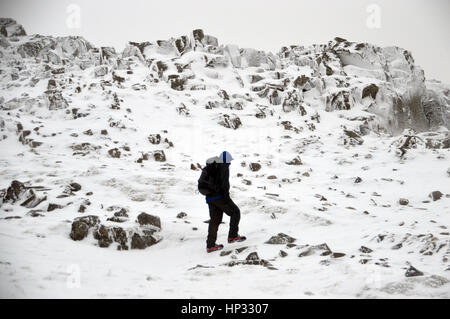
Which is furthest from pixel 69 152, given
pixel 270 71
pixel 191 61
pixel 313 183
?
pixel 270 71

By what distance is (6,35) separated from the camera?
42625mm

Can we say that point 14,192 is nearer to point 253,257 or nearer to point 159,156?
point 159,156

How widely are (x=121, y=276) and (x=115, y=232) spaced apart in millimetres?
2099

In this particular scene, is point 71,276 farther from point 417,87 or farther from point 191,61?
point 417,87

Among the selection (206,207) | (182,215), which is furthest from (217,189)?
(206,207)

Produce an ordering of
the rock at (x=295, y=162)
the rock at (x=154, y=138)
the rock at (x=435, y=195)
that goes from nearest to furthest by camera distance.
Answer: the rock at (x=435, y=195) → the rock at (x=295, y=162) → the rock at (x=154, y=138)

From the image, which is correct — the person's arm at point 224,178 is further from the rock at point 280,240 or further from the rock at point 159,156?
the rock at point 159,156

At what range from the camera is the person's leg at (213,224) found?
21.5 ft

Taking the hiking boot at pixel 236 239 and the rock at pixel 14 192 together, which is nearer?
the hiking boot at pixel 236 239

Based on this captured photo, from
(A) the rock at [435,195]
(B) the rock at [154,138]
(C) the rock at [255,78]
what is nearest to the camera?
(A) the rock at [435,195]

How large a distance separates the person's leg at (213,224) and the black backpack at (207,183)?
30 cm

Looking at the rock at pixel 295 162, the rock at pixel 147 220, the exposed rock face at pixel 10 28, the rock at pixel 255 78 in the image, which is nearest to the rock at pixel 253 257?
the rock at pixel 147 220

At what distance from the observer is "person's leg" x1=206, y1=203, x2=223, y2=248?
6.54 metres

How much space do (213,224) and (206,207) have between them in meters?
2.81
